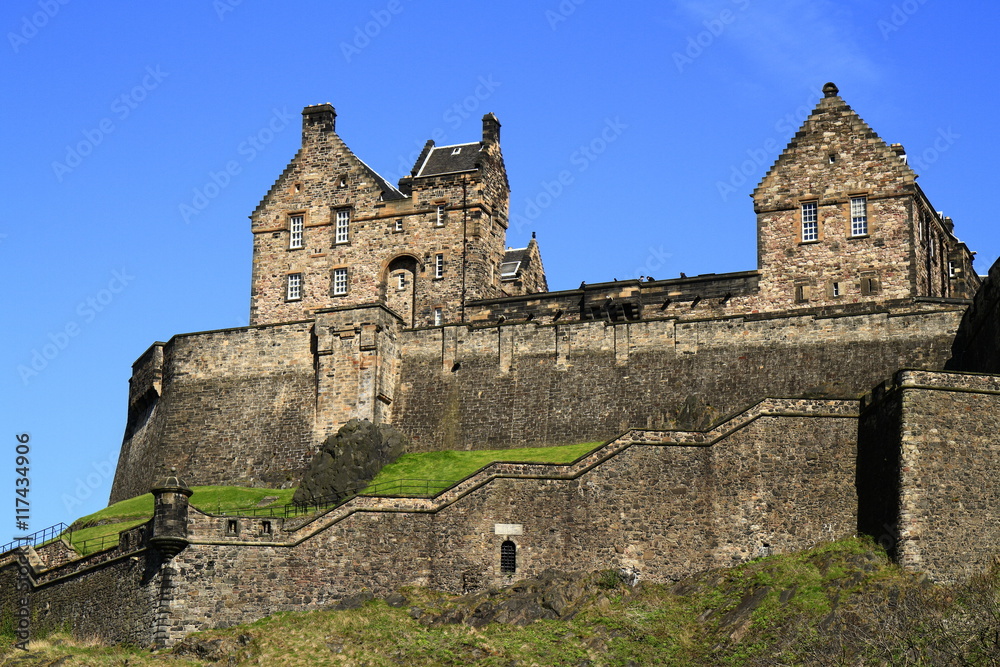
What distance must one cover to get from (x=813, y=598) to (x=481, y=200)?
94.7ft

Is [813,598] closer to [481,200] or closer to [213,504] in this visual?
[213,504]

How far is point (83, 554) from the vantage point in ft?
187

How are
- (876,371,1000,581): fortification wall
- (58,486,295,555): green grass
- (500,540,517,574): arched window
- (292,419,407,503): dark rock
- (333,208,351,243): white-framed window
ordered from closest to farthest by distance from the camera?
(876,371,1000,581): fortification wall
(500,540,517,574): arched window
(58,486,295,555): green grass
(292,419,407,503): dark rock
(333,208,351,243): white-framed window

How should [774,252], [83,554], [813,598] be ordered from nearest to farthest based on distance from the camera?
[813,598] → [83,554] → [774,252]

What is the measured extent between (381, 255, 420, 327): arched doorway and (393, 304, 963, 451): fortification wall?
4393 mm

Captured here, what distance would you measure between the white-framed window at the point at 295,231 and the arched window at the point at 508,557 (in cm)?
2496

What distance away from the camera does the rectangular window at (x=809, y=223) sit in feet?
220

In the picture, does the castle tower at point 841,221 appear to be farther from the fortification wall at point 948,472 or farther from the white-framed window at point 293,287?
the white-framed window at point 293,287

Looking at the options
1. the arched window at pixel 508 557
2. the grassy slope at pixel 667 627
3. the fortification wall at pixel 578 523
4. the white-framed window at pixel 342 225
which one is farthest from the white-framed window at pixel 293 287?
the grassy slope at pixel 667 627

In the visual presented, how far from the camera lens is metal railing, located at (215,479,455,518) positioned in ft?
191

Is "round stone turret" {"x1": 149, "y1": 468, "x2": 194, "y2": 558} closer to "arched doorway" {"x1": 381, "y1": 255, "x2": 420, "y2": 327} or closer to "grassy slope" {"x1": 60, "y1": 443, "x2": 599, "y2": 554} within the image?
"grassy slope" {"x1": 60, "y1": 443, "x2": 599, "y2": 554}

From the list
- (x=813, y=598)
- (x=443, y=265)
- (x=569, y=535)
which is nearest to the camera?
(x=813, y=598)

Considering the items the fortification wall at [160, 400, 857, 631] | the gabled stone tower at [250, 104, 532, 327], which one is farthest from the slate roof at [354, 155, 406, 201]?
the fortification wall at [160, 400, 857, 631]

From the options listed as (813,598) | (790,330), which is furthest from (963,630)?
(790,330)
